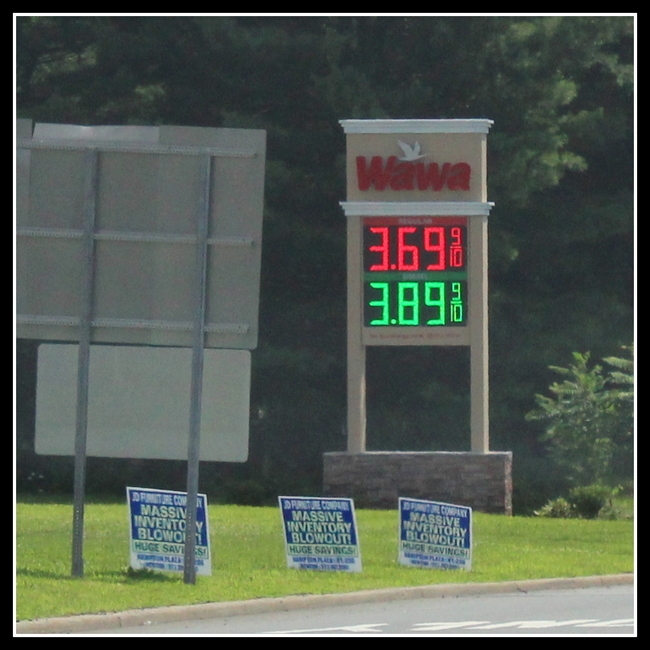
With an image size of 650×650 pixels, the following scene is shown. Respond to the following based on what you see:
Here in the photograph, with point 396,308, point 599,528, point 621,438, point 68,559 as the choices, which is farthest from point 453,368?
point 68,559

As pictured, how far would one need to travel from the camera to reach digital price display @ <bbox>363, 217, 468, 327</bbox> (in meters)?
28.2

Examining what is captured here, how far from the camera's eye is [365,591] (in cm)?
1586

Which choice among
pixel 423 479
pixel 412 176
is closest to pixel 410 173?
pixel 412 176

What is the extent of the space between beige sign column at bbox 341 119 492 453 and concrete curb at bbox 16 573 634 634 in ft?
33.3

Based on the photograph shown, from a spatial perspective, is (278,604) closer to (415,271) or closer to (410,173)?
(415,271)

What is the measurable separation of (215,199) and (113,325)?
183 centimetres

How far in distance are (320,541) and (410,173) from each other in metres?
12.6

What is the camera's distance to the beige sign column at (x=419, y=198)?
1116 inches

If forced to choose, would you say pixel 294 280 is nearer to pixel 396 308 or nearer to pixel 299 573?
pixel 396 308

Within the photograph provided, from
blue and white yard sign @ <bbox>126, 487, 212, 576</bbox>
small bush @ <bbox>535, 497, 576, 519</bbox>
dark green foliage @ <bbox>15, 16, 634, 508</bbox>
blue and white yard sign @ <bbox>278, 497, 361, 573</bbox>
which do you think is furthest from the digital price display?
blue and white yard sign @ <bbox>126, 487, 212, 576</bbox>

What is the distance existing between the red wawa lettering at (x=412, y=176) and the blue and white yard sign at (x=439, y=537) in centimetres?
1137

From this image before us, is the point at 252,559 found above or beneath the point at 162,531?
beneath

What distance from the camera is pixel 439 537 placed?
1836cm

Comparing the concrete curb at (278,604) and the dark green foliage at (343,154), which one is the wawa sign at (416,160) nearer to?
the dark green foliage at (343,154)
